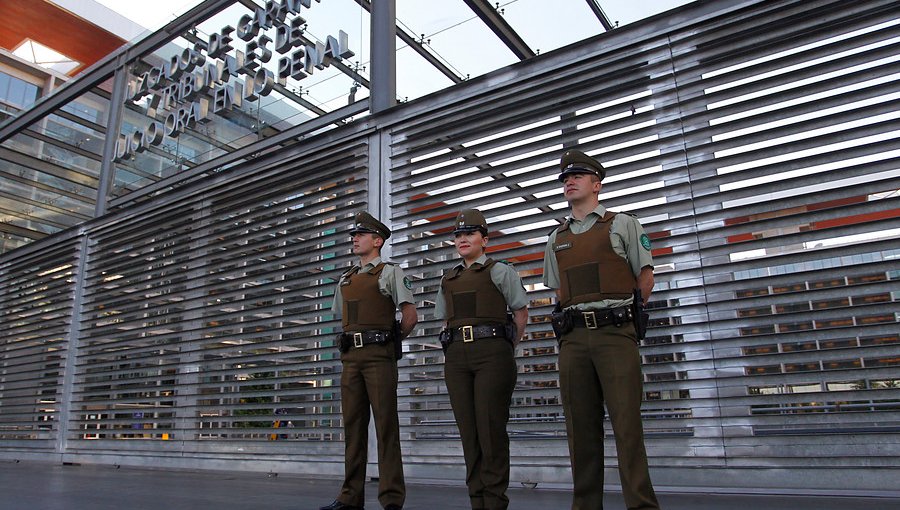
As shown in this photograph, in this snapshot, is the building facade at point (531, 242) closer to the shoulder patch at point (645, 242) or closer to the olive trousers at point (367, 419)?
the olive trousers at point (367, 419)

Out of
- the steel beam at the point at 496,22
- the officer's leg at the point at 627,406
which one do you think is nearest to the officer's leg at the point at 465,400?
the officer's leg at the point at 627,406

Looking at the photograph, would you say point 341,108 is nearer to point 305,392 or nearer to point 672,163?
point 305,392

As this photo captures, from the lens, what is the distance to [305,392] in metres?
5.50

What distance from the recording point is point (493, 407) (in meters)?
3.18

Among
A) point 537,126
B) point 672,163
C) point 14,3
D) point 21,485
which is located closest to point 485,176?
point 537,126

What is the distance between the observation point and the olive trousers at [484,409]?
312cm

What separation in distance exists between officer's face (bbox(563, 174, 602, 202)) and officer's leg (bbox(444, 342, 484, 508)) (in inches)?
38.5

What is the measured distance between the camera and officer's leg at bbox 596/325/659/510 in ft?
8.01

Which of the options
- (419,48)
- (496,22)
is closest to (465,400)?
(419,48)

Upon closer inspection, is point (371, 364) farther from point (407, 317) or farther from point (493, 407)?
point (493, 407)

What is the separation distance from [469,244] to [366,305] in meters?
0.74

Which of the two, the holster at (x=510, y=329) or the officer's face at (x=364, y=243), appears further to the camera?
the officer's face at (x=364, y=243)

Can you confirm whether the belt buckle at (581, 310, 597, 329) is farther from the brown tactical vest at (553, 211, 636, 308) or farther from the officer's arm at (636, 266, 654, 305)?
the officer's arm at (636, 266, 654, 305)

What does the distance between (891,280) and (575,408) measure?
2065 millimetres
